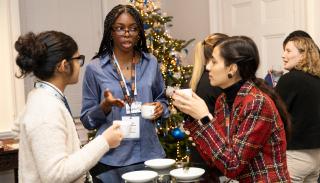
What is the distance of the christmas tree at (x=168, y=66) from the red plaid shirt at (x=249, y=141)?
7.21 ft

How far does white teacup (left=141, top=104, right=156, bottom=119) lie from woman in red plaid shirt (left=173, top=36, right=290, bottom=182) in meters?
0.33

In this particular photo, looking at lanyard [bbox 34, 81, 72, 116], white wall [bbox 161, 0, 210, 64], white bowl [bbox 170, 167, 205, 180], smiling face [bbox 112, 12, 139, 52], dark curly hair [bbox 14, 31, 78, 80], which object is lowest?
white bowl [bbox 170, 167, 205, 180]

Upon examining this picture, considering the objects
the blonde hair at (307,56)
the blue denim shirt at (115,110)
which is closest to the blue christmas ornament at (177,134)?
the blonde hair at (307,56)

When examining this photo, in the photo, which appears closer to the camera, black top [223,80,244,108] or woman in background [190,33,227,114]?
black top [223,80,244,108]

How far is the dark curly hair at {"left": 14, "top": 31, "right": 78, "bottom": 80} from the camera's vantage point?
1.45 m

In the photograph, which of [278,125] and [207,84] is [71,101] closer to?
[207,84]

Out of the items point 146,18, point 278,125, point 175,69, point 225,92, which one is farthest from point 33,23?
point 278,125

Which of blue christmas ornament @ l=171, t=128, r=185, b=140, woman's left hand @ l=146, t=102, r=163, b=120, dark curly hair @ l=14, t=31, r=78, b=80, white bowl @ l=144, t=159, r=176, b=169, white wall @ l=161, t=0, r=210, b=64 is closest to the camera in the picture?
dark curly hair @ l=14, t=31, r=78, b=80

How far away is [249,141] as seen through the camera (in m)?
1.45

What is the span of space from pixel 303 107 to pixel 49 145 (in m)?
1.89

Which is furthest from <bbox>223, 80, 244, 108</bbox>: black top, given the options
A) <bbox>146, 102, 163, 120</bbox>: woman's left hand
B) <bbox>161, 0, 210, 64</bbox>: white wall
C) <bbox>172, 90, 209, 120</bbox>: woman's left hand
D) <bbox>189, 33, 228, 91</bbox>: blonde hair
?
<bbox>161, 0, 210, 64</bbox>: white wall

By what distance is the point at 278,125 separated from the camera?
150cm

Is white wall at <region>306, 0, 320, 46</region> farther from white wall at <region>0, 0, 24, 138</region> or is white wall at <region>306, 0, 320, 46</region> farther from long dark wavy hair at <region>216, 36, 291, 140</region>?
white wall at <region>0, 0, 24, 138</region>

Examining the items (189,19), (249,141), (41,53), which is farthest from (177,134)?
(41,53)
